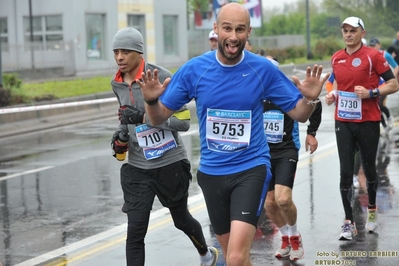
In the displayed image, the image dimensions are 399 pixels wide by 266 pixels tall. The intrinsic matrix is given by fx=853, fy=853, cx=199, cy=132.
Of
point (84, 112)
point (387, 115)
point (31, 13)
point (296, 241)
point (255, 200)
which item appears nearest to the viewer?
point (255, 200)

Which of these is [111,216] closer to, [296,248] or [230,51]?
[296,248]

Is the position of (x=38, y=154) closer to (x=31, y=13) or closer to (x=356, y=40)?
(x=356, y=40)

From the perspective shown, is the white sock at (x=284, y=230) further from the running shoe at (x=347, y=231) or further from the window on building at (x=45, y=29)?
the window on building at (x=45, y=29)

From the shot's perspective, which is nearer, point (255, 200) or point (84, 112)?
point (255, 200)

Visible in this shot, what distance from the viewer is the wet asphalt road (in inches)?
291

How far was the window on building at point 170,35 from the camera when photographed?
47906mm

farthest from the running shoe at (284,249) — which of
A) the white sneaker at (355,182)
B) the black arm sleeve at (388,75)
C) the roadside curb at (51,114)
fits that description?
the roadside curb at (51,114)

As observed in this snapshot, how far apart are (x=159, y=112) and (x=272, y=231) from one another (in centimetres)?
321

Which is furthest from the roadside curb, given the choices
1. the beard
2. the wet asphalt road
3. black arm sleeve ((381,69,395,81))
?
the beard

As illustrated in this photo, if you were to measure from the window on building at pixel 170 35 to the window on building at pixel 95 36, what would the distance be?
20.8 feet

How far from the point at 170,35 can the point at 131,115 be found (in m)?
42.8

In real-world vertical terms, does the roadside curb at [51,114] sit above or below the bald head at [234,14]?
below

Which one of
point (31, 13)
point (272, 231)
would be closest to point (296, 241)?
point (272, 231)

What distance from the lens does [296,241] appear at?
7203 mm
